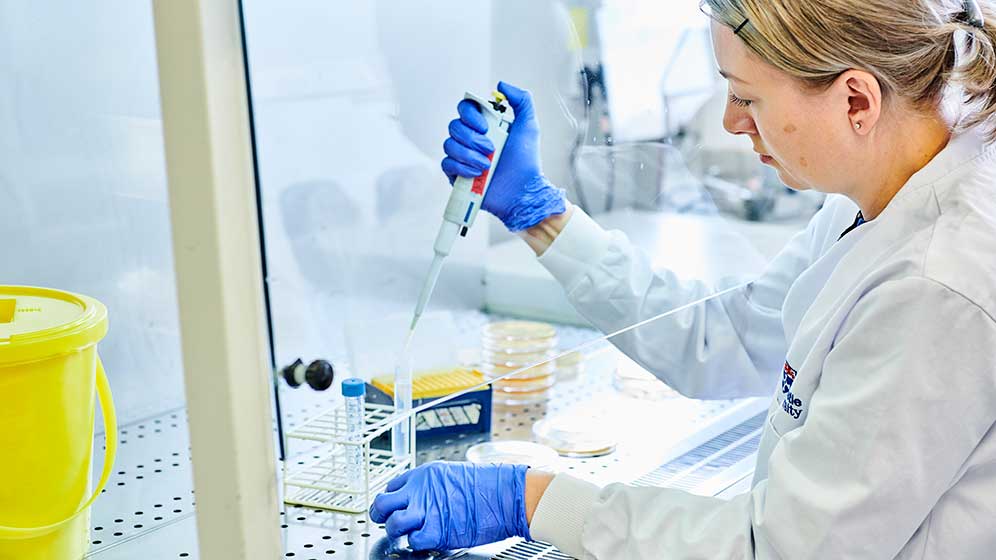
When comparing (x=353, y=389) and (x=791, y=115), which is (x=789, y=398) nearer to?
(x=791, y=115)

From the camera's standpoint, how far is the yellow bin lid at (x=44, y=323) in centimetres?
109

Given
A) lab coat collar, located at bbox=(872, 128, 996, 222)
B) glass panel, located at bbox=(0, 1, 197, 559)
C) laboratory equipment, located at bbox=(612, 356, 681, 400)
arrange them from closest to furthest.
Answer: lab coat collar, located at bbox=(872, 128, 996, 222) < glass panel, located at bbox=(0, 1, 197, 559) < laboratory equipment, located at bbox=(612, 356, 681, 400)

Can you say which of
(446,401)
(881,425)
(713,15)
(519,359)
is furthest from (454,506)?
(713,15)

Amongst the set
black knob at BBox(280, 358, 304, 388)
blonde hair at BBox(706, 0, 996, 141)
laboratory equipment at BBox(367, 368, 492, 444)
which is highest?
blonde hair at BBox(706, 0, 996, 141)

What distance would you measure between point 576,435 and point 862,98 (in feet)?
2.40

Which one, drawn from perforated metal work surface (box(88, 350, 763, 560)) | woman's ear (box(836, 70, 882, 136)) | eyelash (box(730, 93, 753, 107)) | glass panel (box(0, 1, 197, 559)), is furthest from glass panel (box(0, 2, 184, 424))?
woman's ear (box(836, 70, 882, 136))

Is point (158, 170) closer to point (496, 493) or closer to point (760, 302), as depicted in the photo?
point (496, 493)

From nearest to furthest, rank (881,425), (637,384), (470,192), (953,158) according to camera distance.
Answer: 1. (881,425)
2. (953,158)
3. (470,192)
4. (637,384)

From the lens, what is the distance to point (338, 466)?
136 cm

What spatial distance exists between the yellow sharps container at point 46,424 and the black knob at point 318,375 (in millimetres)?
238

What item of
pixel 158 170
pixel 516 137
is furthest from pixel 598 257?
pixel 158 170

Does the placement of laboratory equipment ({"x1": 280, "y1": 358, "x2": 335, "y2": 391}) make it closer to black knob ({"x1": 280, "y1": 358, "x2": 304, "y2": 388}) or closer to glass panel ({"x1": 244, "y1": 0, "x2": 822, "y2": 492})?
black knob ({"x1": 280, "y1": 358, "x2": 304, "y2": 388})

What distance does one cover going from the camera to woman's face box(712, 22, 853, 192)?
3.67 ft

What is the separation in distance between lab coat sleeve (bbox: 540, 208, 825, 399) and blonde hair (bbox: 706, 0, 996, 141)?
0.50 metres
